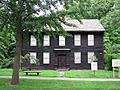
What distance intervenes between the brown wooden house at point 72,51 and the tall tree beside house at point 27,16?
68.4 ft

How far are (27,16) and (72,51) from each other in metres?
21.9

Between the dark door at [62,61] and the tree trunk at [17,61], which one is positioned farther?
the dark door at [62,61]

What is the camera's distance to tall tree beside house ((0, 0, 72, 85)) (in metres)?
22.4

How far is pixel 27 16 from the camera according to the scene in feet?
76.0

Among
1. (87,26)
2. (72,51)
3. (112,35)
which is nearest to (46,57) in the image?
(72,51)

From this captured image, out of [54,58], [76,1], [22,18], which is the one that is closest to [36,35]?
[22,18]

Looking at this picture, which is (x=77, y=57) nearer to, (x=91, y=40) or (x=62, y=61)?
(x=62, y=61)

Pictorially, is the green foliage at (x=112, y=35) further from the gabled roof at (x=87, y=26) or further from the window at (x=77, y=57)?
the window at (x=77, y=57)

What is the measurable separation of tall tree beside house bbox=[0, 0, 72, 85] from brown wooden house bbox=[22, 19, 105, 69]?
20850mm

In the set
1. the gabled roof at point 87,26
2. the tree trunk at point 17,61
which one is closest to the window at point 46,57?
the gabled roof at point 87,26

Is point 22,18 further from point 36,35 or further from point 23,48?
point 23,48

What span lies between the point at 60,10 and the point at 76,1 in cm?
142

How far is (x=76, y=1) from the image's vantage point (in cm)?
2255

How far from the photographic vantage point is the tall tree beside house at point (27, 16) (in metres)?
22.4
